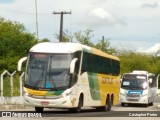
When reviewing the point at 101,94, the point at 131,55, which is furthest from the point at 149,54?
the point at 101,94

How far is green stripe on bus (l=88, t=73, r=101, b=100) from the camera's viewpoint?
28.2 metres

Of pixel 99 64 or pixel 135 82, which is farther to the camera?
pixel 135 82

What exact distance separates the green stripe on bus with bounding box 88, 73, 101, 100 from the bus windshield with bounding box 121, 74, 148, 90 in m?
13.3

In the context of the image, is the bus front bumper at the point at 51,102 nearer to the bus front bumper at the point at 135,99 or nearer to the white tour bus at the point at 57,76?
the white tour bus at the point at 57,76

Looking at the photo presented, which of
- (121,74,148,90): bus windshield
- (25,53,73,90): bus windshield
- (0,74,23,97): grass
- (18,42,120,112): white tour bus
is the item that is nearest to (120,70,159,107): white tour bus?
(121,74,148,90): bus windshield

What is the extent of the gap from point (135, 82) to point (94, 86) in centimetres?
1459

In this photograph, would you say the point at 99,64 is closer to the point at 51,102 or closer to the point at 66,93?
the point at 66,93

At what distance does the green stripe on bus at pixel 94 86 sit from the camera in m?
28.2

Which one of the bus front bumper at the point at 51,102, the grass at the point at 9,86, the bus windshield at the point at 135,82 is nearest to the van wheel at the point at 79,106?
the bus front bumper at the point at 51,102

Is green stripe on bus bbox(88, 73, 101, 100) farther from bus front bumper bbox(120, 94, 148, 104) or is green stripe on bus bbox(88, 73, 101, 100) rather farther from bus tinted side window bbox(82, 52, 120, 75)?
A: bus front bumper bbox(120, 94, 148, 104)

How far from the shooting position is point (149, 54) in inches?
4811

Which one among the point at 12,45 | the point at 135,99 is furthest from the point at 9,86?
the point at 12,45

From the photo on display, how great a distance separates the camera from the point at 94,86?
29.1 meters

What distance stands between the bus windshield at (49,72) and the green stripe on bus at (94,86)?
10.6 ft
